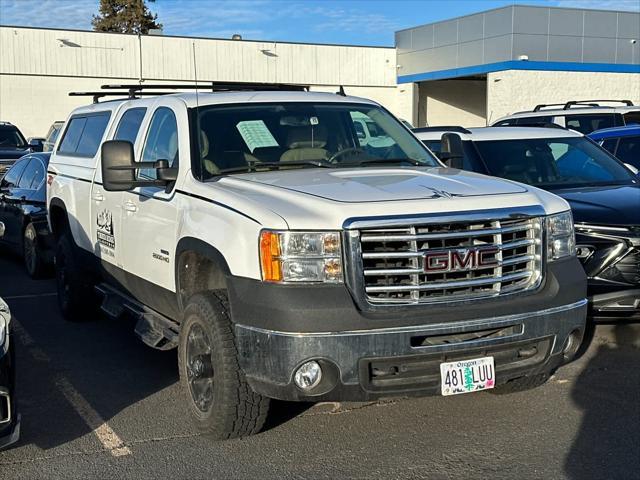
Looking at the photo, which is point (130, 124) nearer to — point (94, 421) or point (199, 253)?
point (199, 253)

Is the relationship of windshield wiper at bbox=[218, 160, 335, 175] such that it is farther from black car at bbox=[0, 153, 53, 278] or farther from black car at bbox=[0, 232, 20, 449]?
black car at bbox=[0, 153, 53, 278]

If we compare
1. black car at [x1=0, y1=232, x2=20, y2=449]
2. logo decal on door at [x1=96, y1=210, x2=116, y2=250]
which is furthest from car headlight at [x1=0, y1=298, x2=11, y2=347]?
logo decal on door at [x1=96, y1=210, x2=116, y2=250]

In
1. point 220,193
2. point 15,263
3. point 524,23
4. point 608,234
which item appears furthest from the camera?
point 524,23

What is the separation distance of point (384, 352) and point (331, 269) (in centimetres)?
49

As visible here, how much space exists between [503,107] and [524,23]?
313 centimetres

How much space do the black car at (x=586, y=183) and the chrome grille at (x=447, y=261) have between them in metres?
1.86

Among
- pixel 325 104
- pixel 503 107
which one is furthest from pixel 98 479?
pixel 503 107

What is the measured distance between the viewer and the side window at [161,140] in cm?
560

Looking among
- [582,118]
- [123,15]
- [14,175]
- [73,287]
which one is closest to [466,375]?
[73,287]

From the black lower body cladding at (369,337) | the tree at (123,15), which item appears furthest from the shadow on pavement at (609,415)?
the tree at (123,15)

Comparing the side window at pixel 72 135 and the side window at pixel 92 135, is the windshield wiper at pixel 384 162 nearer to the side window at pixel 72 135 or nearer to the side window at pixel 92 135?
the side window at pixel 92 135

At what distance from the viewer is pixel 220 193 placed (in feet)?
15.3

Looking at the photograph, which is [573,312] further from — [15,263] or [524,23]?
[524,23]

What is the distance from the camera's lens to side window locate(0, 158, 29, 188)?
11.0 metres
